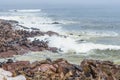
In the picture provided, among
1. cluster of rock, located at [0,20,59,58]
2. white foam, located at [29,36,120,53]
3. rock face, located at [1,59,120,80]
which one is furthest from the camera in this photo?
white foam, located at [29,36,120,53]

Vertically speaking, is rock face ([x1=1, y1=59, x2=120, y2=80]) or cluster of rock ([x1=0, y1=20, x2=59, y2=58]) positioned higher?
cluster of rock ([x1=0, y1=20, x2=59, y2=58])

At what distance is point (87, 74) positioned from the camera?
24422mm

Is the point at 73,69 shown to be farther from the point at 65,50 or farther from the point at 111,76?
the point at 65,50

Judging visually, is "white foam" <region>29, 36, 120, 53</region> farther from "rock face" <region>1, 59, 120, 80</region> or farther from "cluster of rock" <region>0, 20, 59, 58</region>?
"rock face" <region>1, 59, 120, 80</region>

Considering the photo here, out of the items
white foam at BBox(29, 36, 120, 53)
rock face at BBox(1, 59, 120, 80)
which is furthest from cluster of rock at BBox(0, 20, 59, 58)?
rock face at BBox(1, 59, 120, 80)

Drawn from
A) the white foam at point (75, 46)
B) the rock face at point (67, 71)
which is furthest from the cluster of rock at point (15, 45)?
the rock face at point (67, 71)

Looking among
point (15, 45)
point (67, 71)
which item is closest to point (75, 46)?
point (15, 45)

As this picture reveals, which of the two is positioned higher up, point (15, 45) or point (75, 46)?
point (15, 45)

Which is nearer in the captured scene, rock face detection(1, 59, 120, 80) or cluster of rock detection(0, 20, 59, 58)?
rock face detection(1, 59, 120, 80)

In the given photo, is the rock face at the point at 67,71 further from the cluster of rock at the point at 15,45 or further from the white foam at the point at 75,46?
the white foam at the point at 75,46

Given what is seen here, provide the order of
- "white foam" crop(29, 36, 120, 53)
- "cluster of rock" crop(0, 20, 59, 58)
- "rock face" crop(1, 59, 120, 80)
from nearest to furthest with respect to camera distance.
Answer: "rock face" crop(1, 59, 120, 80)
"cluster of rock" crop(0, 20, 59, 58)
"white foam" crop(29, 36, 120, 53)

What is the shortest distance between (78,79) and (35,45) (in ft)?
55.1

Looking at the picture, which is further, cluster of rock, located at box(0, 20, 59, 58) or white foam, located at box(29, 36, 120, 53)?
white foam, located at box(29, 36, 120, 53)

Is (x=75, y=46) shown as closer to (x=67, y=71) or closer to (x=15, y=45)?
(x=15, y=45)
